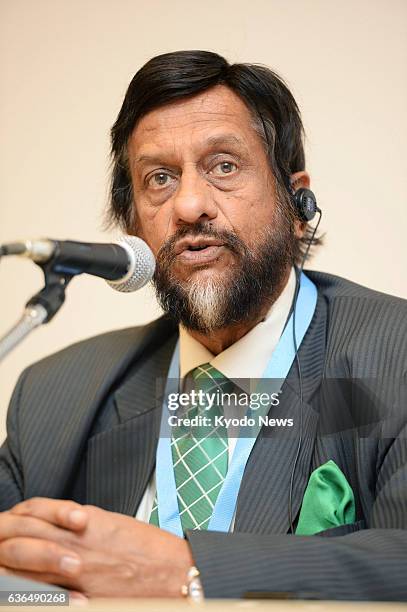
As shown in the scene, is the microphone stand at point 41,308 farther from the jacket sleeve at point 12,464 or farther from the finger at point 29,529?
the jacket sleeve at point 12,464

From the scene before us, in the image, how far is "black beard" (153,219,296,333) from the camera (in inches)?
65.0

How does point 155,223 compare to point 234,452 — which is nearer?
point 234,452

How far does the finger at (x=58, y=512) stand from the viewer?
1.15 metres

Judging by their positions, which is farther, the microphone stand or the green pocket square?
the green pocket square

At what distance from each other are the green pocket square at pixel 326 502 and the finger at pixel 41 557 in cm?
43

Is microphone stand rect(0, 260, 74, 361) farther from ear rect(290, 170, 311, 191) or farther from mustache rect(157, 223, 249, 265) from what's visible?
ear rect(290, 170, 311, 191)

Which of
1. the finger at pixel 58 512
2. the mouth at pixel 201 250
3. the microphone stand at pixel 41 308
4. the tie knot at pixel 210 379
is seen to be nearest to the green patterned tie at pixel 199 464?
the tie knot at pixel 210 379

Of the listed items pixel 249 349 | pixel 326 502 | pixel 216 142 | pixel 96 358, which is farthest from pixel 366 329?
pixel 96 358

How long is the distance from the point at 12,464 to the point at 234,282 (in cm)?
61

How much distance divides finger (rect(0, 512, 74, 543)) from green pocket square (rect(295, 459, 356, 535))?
1.43 ft

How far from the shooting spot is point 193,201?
1.60 m

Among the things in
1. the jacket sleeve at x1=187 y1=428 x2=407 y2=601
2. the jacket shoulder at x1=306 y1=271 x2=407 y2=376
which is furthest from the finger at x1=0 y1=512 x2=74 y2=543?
the jacket shoulder at x1=306 y1=271 x2=407 y2=376

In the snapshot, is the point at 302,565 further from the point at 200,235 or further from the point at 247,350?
the point at 200,235

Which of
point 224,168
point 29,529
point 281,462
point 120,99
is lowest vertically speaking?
point 29,529
